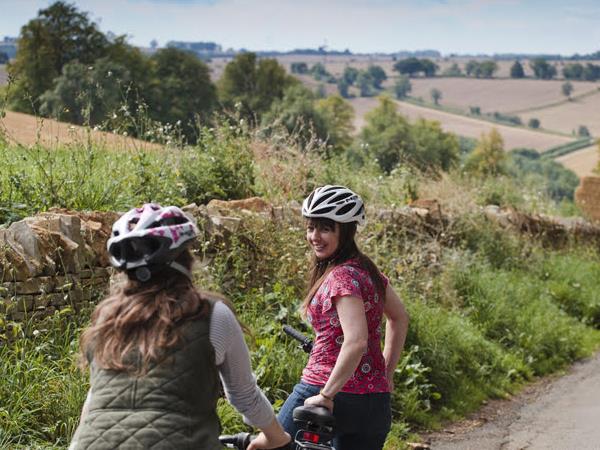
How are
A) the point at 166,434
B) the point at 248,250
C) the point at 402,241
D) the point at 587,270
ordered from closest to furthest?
the point at 166,434 < the point at 248,250 < the point at 402,241 < the point at 587,270

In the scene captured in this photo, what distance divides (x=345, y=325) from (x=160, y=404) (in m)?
1.49

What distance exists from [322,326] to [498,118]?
452 feet

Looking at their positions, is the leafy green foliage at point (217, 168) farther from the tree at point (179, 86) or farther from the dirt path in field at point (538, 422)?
the tree at point (179, 86)

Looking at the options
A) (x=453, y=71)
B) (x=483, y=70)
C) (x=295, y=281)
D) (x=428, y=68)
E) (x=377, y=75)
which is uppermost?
(x=295, y=281)

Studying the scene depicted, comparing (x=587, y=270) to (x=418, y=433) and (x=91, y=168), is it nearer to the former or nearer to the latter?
(x=418, y=433)

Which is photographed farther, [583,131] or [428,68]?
[428,68]

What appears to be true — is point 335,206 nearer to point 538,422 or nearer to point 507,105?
point 538,422

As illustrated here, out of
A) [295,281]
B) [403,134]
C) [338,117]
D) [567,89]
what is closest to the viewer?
[295,281]

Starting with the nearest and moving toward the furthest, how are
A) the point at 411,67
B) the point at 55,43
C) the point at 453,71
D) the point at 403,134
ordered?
the point at 55,43 < the point at 403,134 < the point at 453,71 < the point at 411,67

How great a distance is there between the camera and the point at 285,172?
12.6 meters

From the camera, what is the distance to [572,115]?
135 m

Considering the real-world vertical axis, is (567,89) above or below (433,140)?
above

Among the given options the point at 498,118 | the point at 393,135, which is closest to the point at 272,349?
the point at 393,135

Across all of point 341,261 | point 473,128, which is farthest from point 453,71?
point 341,261
